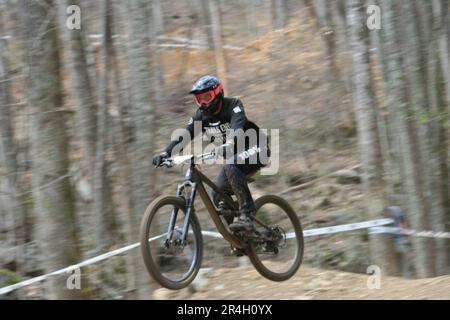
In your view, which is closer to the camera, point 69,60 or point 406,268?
point 69,60

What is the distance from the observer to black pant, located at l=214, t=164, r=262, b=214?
6602 millimetres

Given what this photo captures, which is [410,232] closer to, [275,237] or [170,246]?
[275,237]

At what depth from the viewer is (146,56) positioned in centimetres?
659

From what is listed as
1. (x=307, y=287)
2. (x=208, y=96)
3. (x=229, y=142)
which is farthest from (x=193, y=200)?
(x=307, y=287)

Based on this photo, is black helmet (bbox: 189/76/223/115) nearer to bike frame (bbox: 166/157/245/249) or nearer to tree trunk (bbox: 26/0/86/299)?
bike frame (bbox: 166/157/245/249)

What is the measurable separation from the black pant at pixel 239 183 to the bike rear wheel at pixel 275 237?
0.43 meters

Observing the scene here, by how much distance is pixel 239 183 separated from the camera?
6.60 metres

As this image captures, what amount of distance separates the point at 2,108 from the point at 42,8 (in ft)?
8.87

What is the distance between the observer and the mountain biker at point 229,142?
6434 millimetres

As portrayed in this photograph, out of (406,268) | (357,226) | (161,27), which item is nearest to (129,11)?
(357,226)

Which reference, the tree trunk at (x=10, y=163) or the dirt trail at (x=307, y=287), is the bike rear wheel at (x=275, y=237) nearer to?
the dirt trail at (x=307, y=287)

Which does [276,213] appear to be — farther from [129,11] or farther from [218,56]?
[218,56]

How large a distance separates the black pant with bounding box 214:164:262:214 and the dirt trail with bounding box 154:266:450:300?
4.39 ft

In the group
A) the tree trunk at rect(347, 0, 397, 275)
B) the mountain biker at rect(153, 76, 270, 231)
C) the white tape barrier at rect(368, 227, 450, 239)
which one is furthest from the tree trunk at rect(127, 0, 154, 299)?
the white tape barrier at rect(368, 227, 450, 239)
